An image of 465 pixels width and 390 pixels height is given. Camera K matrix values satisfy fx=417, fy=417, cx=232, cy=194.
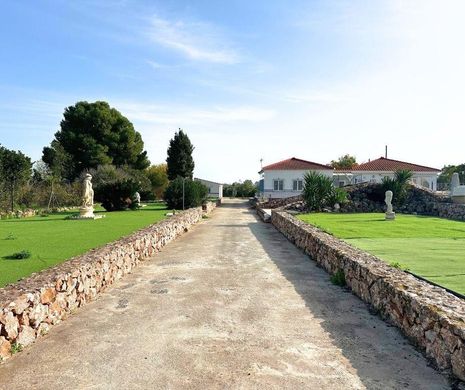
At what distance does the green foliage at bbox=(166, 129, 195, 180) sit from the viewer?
204ft

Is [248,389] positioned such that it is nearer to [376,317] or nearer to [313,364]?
[313,364]

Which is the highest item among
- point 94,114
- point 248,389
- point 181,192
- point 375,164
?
point 94,114

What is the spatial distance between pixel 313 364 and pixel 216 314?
227cm

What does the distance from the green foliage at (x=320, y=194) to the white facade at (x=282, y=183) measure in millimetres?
14048

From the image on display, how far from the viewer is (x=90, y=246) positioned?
1134cm

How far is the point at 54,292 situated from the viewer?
20.0 ft

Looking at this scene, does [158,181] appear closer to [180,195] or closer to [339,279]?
[180,195]

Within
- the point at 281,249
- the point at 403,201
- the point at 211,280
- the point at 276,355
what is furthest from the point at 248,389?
the point at 403,201

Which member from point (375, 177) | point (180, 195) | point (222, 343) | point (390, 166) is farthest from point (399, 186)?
point (222, 343)

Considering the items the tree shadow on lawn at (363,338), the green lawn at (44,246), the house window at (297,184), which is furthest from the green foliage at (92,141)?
the tree shadow on lawn at (363,338)

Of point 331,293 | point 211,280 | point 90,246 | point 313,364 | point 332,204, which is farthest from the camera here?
point 332,204

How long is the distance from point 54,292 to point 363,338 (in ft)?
14.6

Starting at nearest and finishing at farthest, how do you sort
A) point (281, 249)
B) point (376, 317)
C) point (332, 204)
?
point (376, 317) < point (281, 249) < point (332, 204)

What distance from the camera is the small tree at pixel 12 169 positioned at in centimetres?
2801
